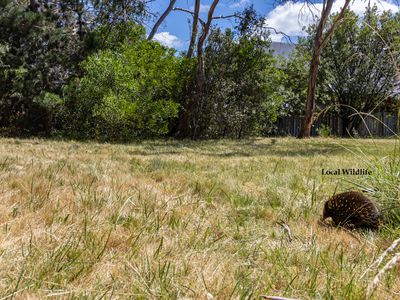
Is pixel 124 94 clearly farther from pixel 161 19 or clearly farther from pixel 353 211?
pixel 353 211

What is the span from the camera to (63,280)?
43.6 inches

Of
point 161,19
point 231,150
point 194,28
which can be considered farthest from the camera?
point 161,19

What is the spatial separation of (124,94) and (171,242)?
7.01 m

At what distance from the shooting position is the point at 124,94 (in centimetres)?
816

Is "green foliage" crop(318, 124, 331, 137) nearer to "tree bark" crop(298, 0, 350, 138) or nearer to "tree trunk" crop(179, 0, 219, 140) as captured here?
"tree bark" crop(298, 0, 350, 138)

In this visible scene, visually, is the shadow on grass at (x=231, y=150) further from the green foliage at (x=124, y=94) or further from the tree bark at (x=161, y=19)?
the tree bark at (x=161, y=19)

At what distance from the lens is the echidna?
1879mm

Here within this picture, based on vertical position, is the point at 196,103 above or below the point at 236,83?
below

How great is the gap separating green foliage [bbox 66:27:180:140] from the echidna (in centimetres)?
638

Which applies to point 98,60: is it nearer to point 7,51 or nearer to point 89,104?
point 89,104

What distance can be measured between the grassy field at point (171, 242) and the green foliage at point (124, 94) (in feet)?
17.6

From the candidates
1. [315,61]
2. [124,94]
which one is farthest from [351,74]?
[124,94]

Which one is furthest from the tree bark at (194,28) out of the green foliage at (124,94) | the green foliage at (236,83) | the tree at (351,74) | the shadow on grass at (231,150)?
the tree at (351,74)

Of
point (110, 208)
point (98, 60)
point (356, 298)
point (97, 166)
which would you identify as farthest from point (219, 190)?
point (98, 60)
